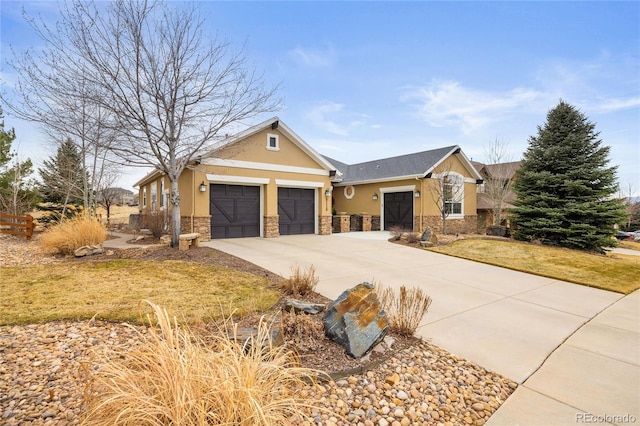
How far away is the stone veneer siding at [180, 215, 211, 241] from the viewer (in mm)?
11906

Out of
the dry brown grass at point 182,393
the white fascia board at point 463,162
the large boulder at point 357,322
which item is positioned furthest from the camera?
the white fascia board at point 463,162

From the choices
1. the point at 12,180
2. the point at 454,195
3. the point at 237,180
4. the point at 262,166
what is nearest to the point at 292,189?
the point at 262,166

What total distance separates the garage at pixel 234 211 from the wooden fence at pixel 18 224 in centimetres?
712

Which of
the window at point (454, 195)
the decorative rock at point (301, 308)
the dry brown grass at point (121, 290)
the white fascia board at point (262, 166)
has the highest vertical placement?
the white fascia board at point (262, 166)

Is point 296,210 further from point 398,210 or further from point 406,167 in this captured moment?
point 406,167

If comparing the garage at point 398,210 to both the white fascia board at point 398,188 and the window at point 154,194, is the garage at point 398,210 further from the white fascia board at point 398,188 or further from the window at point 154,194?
the window at point 154,194

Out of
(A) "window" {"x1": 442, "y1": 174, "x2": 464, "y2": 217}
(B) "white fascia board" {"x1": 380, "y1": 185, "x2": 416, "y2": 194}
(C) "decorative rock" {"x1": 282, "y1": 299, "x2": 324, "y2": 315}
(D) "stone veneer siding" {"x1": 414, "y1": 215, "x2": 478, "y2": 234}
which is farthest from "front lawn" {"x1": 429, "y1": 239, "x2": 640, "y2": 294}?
(C) "decorative rock" {"x1": 282, "y1": 299, "x2": 324, "y2": 315}

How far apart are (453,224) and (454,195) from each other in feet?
5.69

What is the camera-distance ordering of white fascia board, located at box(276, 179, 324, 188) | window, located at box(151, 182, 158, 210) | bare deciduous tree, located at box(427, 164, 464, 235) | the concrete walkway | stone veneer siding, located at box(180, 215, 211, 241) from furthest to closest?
window, located at box(151, 182, 158, 210) < bare deciduous tree, located at box(427, 164, 464, 235) < white fascia board, located at box(276, 179, 324, 188) < stone veneer siding, located at box(180, 215, 211, 241) < the concrete walkway

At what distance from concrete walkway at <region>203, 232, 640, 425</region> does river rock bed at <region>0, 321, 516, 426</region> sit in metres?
0.25

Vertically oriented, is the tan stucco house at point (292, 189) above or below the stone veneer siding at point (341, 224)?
above

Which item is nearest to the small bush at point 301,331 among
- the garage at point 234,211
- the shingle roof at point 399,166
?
the garage at point 234,211

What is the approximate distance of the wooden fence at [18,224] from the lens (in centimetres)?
1198

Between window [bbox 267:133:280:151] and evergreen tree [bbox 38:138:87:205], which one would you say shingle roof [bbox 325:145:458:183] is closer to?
window [bbox 267:133:280:151]
